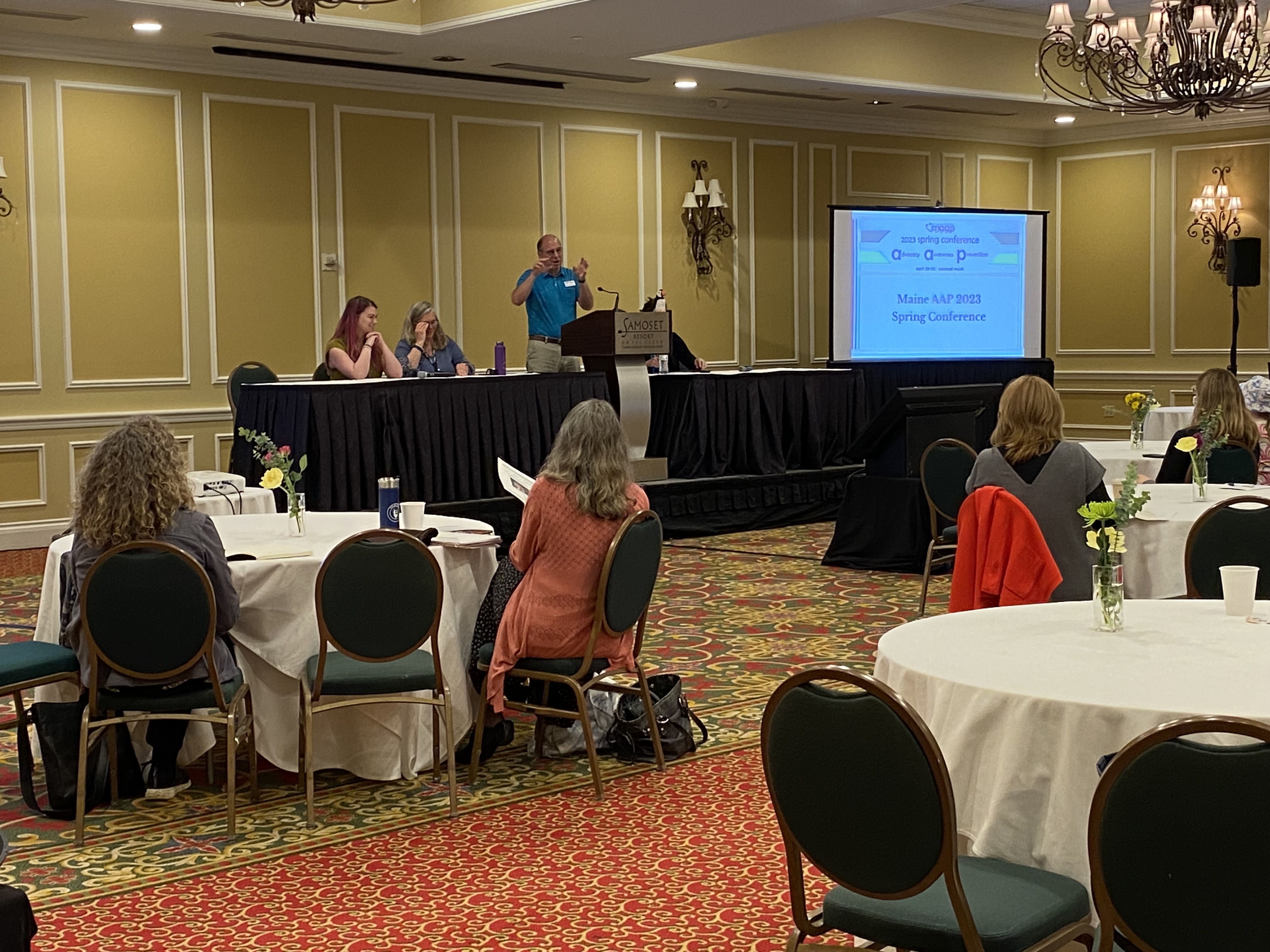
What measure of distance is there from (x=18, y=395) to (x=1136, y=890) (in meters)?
9.17

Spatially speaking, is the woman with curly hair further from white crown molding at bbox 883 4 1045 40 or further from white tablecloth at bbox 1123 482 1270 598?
white crown molding at bbox 883 4 1045 40

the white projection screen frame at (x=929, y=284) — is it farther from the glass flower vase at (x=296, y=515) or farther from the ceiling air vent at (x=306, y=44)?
the glass flower vase at (x=296, y=515)

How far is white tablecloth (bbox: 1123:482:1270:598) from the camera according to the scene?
561 cm

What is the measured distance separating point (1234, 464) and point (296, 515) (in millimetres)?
3982

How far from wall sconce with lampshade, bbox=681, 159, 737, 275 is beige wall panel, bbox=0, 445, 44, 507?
585cm

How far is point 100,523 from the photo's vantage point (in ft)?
14.3

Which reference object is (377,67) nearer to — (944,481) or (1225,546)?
(944,481)

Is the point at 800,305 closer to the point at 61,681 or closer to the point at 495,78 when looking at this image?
the point at 495,78

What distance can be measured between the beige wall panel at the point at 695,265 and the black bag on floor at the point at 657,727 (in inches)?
330

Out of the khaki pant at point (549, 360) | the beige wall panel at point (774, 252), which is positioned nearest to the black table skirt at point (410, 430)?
the khaki pant at point (549, 360)

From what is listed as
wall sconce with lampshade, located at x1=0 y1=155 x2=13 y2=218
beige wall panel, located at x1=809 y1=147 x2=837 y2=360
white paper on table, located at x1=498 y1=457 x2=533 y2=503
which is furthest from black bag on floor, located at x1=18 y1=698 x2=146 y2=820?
beige wall panel, located at x1=809 y1=147 x2=837 y2=360

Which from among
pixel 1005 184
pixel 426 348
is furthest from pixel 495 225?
pixel 1005 184

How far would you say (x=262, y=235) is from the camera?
1098 cm

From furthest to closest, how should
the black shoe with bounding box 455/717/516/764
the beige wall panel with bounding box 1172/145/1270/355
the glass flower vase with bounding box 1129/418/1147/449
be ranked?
the beige wall panel with bounding box 1172/145/1270/355 < the glass flower vase with bounding box 1129/418/1147/449 < the black shoe with bounding box 455/717/516/764
